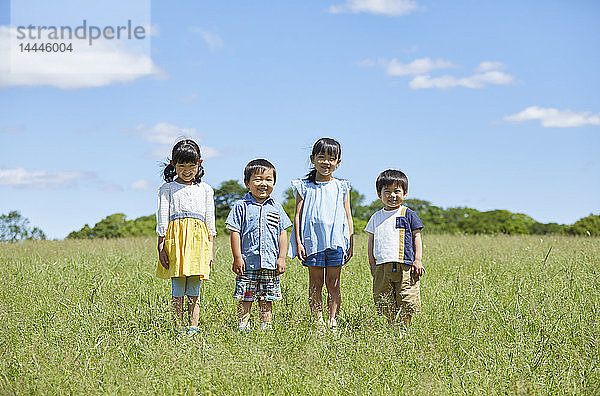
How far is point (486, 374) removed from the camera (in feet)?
14.2

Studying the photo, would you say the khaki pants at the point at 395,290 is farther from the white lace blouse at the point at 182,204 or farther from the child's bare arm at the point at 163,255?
the child's bare arm at the point at 163,255

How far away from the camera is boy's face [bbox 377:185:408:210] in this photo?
5.56 metres

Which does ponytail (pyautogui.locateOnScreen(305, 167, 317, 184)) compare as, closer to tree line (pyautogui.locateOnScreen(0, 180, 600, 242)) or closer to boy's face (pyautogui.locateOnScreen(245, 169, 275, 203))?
boy's face (pyautogui.locateOnScreen(245, 169, 275, 203))

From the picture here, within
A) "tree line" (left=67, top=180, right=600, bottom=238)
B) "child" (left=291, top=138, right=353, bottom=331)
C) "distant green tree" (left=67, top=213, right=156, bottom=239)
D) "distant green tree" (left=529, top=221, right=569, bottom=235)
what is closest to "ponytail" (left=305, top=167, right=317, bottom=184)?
"child" (left=291, top=138, right=353, bottom=331)

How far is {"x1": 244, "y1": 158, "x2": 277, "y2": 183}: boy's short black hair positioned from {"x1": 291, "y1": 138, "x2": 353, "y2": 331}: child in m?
0.36

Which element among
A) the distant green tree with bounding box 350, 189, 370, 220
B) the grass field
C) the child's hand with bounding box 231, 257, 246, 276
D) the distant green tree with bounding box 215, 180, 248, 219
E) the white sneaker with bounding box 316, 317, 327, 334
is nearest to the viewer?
the grass field

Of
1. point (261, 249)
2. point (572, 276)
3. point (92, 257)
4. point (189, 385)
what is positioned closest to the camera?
point (189, 385)

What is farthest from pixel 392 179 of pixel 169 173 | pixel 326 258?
pixel 169 173

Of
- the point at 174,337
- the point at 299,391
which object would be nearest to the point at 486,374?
the point at 299,391

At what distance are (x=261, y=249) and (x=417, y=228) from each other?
4.72 ft

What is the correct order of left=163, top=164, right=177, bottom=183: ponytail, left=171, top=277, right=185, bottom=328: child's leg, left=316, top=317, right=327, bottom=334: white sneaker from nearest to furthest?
1. left=316, top=317, right=327, bottom=334: white sneaker
2. left=171, top=277, right=185, bottom=328: child's leg
3. left=163, top=164, right=177, bottom=183: ponytail

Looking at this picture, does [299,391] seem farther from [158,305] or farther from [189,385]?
[158,305]

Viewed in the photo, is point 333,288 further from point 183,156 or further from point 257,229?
point 183,156

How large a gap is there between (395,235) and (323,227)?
658 mm
